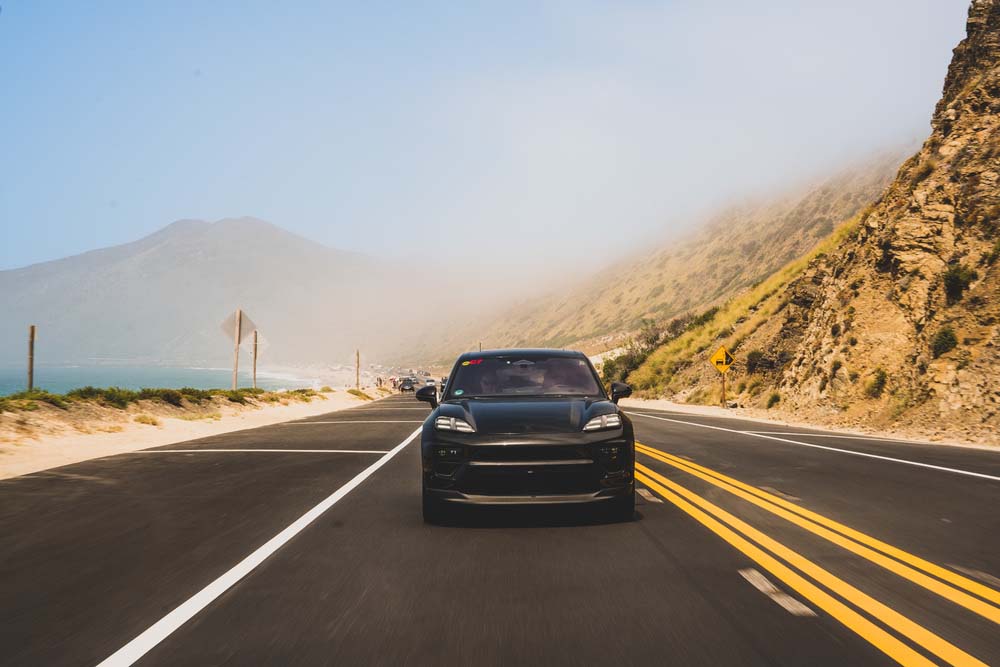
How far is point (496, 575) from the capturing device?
5363 mm

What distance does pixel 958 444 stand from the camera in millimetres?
17609

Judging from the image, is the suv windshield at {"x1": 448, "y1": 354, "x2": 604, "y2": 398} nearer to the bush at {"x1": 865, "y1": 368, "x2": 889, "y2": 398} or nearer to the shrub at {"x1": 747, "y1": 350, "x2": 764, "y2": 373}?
the bush at {"x1": 865, "y1": 368, "x2": 889, "y2": 398}

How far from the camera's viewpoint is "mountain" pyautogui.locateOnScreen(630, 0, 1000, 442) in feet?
71.4

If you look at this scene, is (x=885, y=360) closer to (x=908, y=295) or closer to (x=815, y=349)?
(x=908, y=295)

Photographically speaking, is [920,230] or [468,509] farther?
[920,230]

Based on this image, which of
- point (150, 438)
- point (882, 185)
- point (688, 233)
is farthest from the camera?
point (688, 233)

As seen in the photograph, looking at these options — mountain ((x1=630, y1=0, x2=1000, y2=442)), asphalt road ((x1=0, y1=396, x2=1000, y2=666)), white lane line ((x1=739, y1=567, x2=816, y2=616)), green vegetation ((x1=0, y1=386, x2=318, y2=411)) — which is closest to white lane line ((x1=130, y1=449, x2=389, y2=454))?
asphalt road ((x1=0, y1=396, x2=1000, y2=666))

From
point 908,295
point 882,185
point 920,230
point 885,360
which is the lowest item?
point 885,360

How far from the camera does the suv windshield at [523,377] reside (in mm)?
8164

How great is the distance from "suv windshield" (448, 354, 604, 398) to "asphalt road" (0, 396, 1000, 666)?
4.31 ft

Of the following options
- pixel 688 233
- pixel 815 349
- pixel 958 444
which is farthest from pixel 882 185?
pixel 958 444

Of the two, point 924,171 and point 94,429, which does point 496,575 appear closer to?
point 94,429

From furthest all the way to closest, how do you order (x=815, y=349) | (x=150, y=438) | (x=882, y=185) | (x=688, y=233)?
(x=688, y=233), (x=882, y=185), (x=815, y=349), (x=150, y=438)

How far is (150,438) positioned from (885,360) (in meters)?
21.8
